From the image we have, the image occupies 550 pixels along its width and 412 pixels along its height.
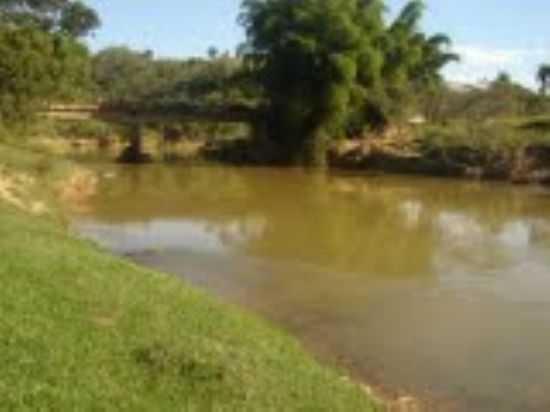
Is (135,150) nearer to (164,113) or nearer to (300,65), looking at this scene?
(164,113)

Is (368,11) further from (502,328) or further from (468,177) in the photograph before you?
(502,328)

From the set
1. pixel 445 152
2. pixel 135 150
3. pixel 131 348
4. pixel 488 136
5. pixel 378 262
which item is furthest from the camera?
pixel 135 150

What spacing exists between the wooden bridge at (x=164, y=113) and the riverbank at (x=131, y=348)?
3762 centimetres

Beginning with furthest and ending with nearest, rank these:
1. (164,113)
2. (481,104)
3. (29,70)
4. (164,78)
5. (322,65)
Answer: (164,78) → (481,104) → (164,113) → (322,65) → (29,70)

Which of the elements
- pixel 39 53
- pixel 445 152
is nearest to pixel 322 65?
pixel 445 152

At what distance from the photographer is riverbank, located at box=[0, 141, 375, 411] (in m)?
9.24

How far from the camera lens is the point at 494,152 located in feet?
152

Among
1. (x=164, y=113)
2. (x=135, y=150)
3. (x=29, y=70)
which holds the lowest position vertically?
(x=135, y=150)

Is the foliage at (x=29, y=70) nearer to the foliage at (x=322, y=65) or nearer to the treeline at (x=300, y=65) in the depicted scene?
the treeline at (x=300, y=65)

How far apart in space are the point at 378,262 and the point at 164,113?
31059mm

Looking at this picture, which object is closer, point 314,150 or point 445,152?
point 445,152

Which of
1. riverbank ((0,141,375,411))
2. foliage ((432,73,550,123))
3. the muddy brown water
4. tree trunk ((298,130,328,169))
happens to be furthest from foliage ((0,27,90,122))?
riverbank ((0,141,375,411))

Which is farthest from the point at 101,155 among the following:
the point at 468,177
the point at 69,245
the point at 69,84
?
the point at 69,245

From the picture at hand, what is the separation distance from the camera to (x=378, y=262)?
2367cm
